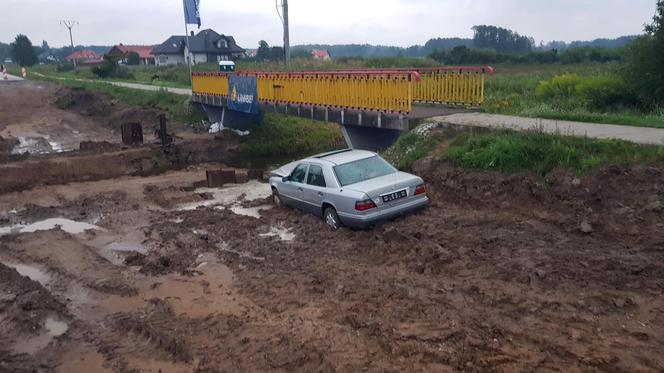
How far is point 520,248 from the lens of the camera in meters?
8.30

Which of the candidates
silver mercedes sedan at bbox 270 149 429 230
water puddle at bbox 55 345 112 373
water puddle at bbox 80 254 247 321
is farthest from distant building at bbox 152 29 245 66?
water puddle at bbox 55 345 112 373

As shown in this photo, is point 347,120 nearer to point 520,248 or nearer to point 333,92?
point 333,92

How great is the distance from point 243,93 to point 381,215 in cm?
1297

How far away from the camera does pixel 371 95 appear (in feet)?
46.8

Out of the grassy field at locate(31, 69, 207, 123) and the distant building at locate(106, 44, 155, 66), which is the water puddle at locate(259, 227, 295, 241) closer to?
the grassy field at locate(31, 69, 207, 123)

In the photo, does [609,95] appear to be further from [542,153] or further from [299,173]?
[299,173]

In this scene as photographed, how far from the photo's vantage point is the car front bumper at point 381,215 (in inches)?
386

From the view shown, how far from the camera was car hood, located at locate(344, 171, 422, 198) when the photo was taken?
9828 mm

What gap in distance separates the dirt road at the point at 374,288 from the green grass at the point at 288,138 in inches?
505

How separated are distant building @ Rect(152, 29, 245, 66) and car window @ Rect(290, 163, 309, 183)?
224 ft

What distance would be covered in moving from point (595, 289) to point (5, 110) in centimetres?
3395

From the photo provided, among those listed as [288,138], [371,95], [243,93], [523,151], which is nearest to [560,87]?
[371,95]

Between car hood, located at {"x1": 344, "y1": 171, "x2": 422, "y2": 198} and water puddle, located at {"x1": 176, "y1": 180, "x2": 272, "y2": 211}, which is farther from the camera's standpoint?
water puddle, located at {"x1": 176, "y1": 180, "x2": 272, "y2": 211}

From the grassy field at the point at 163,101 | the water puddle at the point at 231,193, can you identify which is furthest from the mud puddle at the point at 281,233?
the grassy field at the point at 163,101
